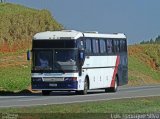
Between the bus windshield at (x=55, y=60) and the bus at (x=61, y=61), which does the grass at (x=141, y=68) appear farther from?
the bus windshield at (x=55, y=60)

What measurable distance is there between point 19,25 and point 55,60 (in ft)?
108

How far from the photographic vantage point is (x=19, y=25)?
7056 centimetres

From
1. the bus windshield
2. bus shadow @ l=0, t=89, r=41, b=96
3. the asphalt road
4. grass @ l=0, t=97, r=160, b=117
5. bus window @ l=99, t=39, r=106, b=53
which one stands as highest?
bus window @ l=99, t=39, r=106, b=53

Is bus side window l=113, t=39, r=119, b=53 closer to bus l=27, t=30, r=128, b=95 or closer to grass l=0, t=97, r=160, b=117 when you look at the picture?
bus l=27, t=30, r=128, b=95

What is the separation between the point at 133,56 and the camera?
3536 inches

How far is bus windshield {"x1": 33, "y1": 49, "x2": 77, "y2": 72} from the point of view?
38.1 metres

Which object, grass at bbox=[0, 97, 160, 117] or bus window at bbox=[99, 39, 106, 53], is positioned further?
bus window at bbox=[99, 39, 106, 53]

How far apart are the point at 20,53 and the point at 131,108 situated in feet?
131

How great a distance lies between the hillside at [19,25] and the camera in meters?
68.7

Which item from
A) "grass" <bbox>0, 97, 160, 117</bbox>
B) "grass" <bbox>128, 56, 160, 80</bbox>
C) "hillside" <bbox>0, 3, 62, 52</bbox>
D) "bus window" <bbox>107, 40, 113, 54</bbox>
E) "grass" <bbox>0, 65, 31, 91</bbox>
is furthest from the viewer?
"grass" <bbox>128, 56, 160, 80</bbox>

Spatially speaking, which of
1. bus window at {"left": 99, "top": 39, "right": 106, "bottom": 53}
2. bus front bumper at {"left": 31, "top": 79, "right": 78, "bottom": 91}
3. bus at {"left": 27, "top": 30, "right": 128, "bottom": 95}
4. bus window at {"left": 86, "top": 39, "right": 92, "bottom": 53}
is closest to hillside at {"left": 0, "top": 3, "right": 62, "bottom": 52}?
bus window at {"left": 99, "top": 39, "right": 106, "bottom": 53}

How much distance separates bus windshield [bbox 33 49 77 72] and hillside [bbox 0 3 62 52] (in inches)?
1146

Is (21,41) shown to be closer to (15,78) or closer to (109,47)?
(15,78)

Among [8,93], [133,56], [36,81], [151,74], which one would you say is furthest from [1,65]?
[133,56]
